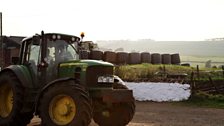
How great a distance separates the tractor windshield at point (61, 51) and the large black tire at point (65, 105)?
1.23m

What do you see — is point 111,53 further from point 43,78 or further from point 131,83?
point 43,78

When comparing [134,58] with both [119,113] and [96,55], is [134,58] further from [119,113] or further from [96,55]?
[119,113]

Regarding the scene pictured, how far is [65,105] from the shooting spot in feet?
34.7

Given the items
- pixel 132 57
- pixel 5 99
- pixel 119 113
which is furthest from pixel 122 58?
pixel 119 113

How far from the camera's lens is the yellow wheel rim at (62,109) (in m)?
10.4

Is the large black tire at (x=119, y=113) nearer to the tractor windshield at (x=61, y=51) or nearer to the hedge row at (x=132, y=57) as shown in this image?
the tractor windshield at (x=61, y=51)

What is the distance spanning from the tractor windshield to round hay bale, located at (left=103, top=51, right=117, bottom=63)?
21937 mm

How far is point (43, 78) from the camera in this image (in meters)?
11.8

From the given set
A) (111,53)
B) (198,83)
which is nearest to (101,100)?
(198,83)

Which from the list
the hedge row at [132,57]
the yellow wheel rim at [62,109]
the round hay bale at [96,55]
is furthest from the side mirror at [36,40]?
the round hay bale at [96,55]

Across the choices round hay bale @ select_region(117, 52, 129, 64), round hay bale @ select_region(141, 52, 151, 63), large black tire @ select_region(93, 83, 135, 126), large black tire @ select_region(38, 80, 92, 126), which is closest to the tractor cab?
large black tire @ select_region(38, 80, 92, 126)

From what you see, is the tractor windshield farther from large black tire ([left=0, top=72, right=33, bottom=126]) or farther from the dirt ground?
the dirt ground

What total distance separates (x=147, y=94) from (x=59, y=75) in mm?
12870

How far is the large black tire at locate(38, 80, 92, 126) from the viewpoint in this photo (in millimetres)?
10102
